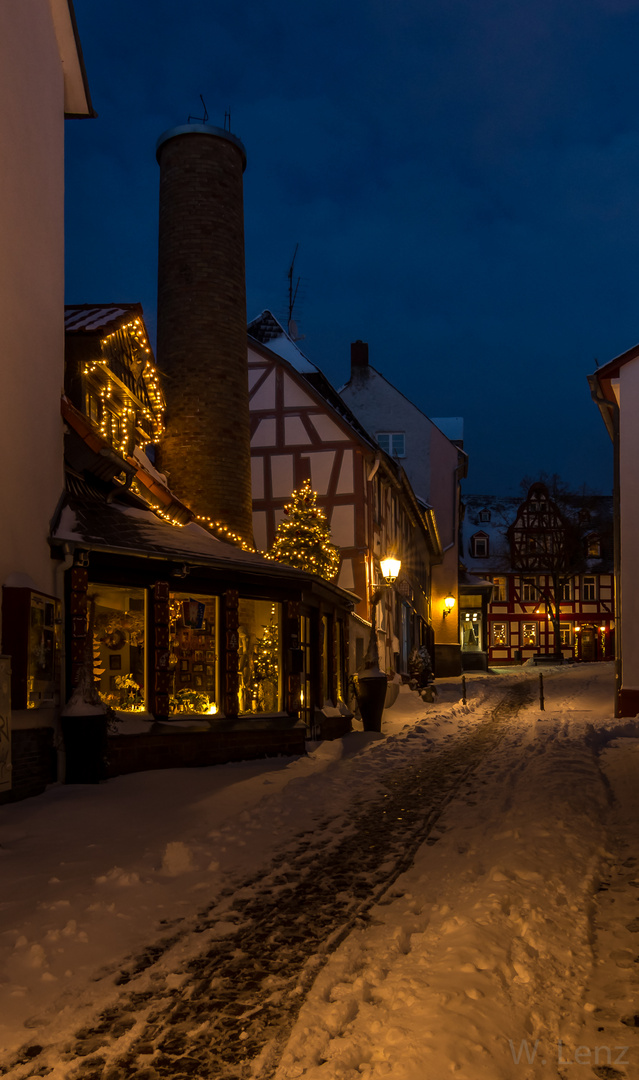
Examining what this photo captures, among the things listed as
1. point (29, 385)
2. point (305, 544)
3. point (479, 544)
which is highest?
point (479, 544)

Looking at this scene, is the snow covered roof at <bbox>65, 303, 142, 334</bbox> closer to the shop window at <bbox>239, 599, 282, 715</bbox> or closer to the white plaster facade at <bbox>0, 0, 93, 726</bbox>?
the white plaster facade at <bbox>0, 0, 93, 726</bbox>

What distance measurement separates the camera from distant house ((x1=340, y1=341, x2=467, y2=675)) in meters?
37.7

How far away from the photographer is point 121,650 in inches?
480

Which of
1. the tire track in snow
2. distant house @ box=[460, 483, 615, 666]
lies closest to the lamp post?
the tire track in snow

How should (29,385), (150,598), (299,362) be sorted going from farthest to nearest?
1. (299,362)
2. (150,598)
3. (29,385)

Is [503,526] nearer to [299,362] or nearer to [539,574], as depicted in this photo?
[539,574]

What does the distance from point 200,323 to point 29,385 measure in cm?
972

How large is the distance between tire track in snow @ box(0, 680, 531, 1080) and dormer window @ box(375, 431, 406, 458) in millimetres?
30661

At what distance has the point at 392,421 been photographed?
3791 cm

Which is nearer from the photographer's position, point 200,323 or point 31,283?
point 31,283

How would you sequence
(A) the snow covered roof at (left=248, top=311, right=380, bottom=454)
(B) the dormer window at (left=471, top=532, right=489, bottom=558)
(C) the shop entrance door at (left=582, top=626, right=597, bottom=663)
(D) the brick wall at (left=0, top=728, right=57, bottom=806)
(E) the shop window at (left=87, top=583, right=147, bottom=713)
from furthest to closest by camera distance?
(B) the dormer window at (left=471, top=532, right=489, bottom=558), (C) the shop entrance door at (left=582, top=626, right=597, bottom=663), (A) the snow covered roof at (left=248, top=311, right=380, bottom=454), (E) the shop window at (left=87, top=583, right=147, bottom=713), (D) the brick wall at (left=0, top=728, right=57, bottom=806)

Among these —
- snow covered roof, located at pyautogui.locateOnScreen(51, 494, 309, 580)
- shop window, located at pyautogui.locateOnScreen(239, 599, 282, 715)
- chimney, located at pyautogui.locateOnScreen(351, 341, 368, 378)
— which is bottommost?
shop window, located at pyautogui.locateOnScreen(239, 599, 282, 715)

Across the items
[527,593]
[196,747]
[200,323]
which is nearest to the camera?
[196,747]

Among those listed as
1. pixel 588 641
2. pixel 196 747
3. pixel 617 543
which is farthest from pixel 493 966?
pixel 588 641
